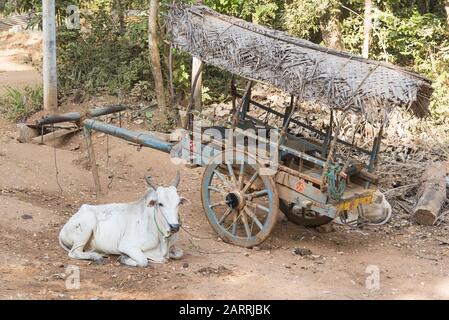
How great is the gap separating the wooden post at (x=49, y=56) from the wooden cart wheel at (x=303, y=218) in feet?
18.9

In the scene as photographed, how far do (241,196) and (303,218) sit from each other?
127cm

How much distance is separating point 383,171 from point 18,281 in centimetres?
595

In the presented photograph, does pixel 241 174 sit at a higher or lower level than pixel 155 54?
lower

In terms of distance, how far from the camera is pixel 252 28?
7.07 metres

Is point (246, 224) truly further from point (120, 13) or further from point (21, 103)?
point (120, 13)

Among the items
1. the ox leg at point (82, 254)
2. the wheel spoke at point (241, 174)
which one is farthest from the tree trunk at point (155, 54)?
the ox leg at point (82, 254)

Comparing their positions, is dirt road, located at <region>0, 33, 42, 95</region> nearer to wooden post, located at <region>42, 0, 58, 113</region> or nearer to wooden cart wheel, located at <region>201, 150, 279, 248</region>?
wooden post, located at <region>42, 0, 58, 113</region>

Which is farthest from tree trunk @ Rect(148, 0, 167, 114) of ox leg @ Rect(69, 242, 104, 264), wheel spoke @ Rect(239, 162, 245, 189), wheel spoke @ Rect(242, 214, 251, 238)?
ox leg @ Rect(69, 242, 104, 264)

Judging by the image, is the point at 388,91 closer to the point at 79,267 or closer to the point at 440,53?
the point at 79,267

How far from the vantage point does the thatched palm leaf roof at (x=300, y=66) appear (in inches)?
236

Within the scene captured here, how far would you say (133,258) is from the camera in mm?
6000

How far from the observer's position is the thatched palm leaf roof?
6.00 meters

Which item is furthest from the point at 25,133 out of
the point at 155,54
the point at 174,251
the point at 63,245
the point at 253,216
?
the point at 253,216
